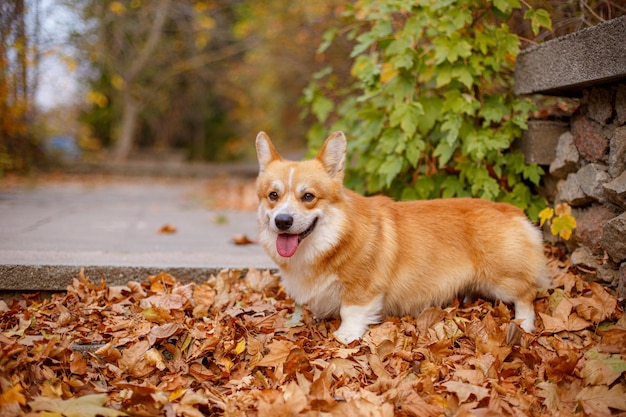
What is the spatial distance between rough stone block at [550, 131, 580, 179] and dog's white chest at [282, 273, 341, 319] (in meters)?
1.76

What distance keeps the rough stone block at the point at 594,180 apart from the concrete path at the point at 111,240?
6.81 ft

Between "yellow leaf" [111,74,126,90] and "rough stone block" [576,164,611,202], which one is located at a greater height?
"yellow leaf" [111,74,126,90]

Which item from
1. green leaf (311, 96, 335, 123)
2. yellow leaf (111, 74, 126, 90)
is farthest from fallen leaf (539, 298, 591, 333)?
yellow leaf (111, 74, 126, 90)

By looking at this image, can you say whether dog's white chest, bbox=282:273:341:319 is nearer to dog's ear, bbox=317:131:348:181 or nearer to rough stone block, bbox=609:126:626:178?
dog's ear, bbox=317:131:348:181

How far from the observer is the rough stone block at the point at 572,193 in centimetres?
320

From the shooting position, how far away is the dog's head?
2725 mm

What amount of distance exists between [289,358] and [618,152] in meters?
2.12

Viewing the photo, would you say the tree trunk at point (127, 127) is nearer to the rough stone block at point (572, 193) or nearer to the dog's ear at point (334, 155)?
the dog's ear at point (334, 155)

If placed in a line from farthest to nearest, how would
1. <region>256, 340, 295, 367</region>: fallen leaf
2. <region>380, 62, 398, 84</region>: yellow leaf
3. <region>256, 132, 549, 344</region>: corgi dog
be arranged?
<region>380, 62, 398, 84</region>: yellow leaf → <region>256, 132, 549, 344</region>: corgi dog → <region>256, 340, 295, 367</region>: fallen leaf

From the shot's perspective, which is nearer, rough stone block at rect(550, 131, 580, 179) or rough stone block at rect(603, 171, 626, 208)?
rough stone block at rect(603, 171, 626, 208)

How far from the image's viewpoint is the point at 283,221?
2.66m

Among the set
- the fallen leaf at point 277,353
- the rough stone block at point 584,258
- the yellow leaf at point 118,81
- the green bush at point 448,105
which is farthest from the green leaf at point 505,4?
the yellow leaf at point 118,81

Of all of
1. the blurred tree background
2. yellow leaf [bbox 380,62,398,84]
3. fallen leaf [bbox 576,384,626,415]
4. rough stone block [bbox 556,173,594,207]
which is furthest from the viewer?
the blurred tree background

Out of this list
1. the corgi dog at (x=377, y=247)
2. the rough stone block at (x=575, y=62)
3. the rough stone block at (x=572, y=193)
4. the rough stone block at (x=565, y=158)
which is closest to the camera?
the rough stone block at (x=575, y=62)
